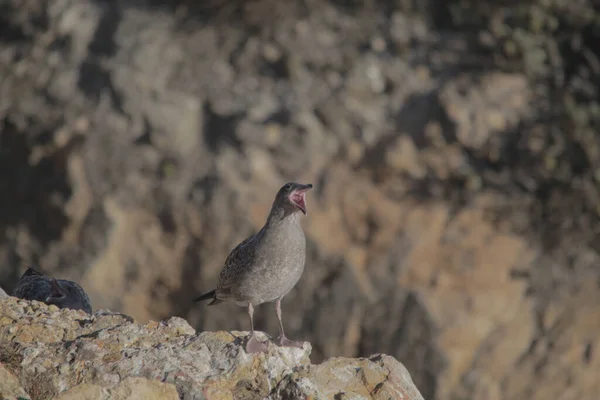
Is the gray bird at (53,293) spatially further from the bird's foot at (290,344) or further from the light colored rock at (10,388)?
the light colored rock at (10,388)

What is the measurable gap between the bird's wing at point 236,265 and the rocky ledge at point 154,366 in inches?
38.2

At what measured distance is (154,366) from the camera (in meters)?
3.39

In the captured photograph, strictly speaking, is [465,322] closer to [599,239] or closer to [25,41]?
[599,239]

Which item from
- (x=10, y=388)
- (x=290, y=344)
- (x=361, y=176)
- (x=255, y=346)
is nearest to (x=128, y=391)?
(x=10, y=388)

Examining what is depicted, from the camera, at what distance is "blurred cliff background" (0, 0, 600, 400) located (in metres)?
8.02

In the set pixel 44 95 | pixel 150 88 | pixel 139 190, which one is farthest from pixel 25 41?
pixel 139 190

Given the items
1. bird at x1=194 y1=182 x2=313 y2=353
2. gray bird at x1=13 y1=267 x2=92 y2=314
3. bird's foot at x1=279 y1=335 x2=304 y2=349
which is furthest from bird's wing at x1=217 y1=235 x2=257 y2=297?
bird's foot at x1=279 y1=335 x2=304 y2=349

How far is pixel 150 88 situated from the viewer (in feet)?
29.6

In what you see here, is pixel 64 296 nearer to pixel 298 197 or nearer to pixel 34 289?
pixel 34 289

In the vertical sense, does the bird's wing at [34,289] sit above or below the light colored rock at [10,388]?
below

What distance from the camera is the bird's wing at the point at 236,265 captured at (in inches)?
187

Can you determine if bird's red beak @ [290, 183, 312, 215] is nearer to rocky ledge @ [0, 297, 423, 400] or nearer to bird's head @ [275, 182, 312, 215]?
bird's head @ [275, 182, 312, 215]

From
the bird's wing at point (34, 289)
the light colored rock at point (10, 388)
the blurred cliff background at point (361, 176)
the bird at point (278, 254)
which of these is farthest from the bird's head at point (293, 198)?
the blurred cliff background at point (361, 176)

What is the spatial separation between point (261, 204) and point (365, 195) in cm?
88
